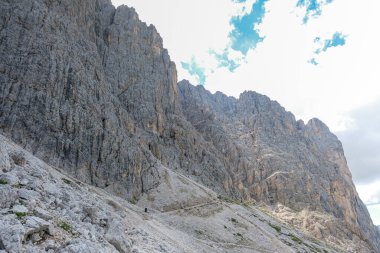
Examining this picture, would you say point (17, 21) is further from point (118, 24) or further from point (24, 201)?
point (24, 201)

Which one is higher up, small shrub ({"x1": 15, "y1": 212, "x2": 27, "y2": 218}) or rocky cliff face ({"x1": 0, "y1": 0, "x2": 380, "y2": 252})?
rocky cliff face ({"x1": 0, "y1": 0, "x2": 380, "y2": 252})

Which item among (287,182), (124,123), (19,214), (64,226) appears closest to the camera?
(19,214)

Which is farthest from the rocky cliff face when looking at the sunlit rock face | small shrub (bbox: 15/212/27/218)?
small shrub (bbox: 15/212/27/218)

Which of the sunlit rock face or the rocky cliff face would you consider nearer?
the rocky cliff face

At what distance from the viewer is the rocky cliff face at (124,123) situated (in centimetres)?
7162

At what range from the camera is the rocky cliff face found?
235 ft

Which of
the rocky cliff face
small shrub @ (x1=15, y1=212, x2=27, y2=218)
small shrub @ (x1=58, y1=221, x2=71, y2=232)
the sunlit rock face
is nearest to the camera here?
small shrub @ (x1=15, y1=212, x2=27, y2=218)

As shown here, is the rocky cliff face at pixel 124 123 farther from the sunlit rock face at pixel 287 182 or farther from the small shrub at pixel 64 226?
the small shrub at pixel 64 226

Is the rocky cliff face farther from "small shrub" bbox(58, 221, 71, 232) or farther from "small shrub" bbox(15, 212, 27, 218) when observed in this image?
"small shrub" bbox(15, 212, 27, 218)

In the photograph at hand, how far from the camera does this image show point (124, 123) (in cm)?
9850

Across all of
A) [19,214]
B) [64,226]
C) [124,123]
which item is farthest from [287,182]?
[19,214]

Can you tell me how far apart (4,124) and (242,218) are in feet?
171

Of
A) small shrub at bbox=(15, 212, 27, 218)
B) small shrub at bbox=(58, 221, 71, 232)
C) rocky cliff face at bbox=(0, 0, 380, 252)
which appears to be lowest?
small shrub at bbox=(58, 221, 71, 232)

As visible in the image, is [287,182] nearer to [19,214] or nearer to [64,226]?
[64,226]
